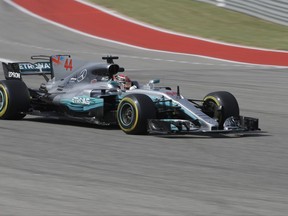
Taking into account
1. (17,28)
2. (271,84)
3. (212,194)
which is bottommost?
(212,194)

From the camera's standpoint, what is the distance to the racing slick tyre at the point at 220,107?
11.4 meters

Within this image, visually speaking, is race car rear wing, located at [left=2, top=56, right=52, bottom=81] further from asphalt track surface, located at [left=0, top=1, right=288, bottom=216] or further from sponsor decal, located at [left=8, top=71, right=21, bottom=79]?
asphalt track surface, located at [left=0, top=1, right=288, bottom=216]

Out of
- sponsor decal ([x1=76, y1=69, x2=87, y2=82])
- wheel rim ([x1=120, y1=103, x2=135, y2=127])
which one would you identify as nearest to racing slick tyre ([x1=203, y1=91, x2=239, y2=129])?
wheel rim ([x1=120, y1=103, x2=135, y2=127])

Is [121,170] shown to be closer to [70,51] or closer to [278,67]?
[278,67]

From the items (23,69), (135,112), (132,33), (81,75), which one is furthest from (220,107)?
(132,33)

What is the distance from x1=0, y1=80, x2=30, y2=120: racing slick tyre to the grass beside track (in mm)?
14180

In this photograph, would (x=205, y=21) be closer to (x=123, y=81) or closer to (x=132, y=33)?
(x=132, y=33)

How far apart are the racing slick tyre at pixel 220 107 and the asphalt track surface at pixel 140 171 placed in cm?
41

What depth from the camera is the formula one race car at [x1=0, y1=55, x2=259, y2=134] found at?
10.9 meters

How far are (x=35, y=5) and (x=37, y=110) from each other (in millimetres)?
20178

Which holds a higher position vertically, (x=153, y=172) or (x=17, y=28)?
(x=17, y=28)

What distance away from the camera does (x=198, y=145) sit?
10.5 metres

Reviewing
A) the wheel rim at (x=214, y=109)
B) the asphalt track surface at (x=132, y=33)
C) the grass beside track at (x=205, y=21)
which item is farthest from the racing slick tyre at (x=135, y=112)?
the grass beside track at (x=205, y=21)

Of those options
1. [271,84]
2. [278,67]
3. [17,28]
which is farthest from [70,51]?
[271,84]
